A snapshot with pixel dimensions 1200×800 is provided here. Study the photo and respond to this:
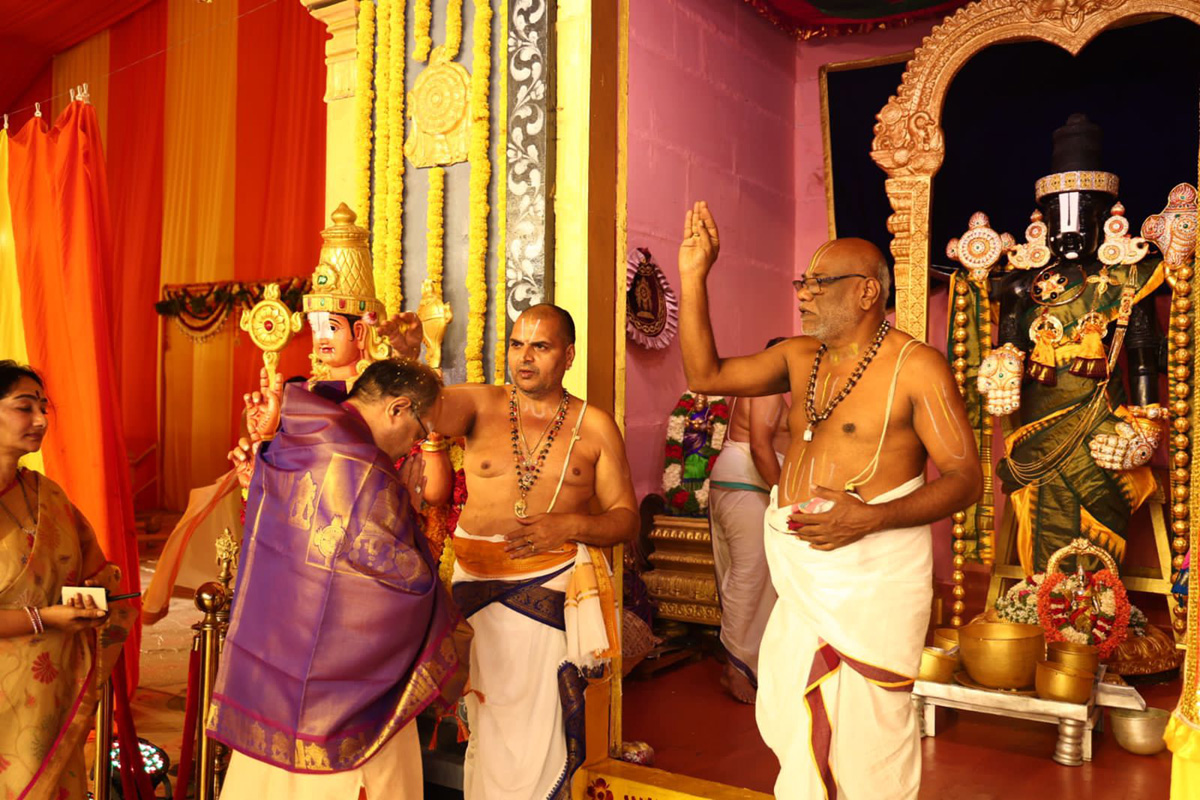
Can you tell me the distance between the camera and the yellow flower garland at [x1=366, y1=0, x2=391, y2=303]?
15.0 feet

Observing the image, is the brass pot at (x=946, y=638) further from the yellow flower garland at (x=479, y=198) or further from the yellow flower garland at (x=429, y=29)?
the yellow flower garland at (x=429, y=29)

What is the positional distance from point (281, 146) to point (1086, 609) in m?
7.50

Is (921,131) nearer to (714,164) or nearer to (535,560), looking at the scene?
(714,164)

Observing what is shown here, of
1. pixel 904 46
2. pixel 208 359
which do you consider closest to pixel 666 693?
pixel 904 46

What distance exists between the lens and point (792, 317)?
819 cm

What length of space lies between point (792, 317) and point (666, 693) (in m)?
3.54

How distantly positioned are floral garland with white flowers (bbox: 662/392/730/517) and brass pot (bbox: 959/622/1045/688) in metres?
2.07

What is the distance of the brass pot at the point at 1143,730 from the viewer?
460cm

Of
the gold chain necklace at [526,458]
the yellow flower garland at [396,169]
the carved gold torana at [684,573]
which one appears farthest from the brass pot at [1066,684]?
the yellow flower garland at [396,169]

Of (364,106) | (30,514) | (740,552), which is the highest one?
(364,106)

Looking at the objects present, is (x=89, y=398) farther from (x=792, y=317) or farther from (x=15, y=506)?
(x=792, y=317)

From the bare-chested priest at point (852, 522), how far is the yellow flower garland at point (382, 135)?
1748 mm

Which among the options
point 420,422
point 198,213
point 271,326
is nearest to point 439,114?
point 271,326

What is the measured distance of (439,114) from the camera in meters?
4.43
